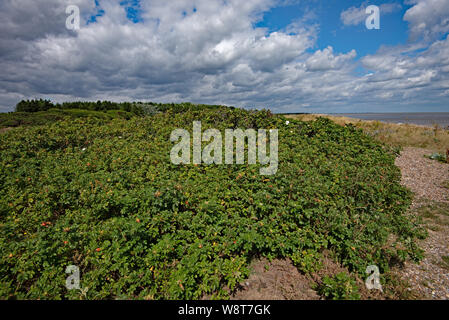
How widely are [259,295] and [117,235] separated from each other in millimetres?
1823

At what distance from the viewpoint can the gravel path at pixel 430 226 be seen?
2994 millimetres

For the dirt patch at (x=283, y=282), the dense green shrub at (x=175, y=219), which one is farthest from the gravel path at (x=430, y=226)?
the dirt patch at (x=283, y=282)

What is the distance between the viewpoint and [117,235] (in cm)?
284

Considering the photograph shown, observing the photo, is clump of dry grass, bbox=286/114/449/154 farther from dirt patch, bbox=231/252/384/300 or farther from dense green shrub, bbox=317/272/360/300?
dense green shrub, bbox=317/272/360/300

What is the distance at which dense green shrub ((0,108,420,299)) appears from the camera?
2.61 metres

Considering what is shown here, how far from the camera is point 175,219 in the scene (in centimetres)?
319

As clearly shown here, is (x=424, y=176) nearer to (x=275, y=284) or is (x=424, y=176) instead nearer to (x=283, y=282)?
(x=283, y=282)

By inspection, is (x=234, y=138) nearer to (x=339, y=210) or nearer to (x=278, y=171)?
(x=278, y=171)

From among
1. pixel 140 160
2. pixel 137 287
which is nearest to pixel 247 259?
pixel 137 287

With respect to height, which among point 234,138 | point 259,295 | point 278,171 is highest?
point 234,138

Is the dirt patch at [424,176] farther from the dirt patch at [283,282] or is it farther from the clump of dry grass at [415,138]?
the dirt patch at [283,282]

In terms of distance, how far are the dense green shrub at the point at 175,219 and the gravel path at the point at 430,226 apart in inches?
12.5

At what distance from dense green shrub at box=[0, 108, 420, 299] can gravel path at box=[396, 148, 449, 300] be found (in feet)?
1.04

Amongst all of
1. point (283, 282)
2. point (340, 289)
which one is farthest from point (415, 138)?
point (283, 282)
